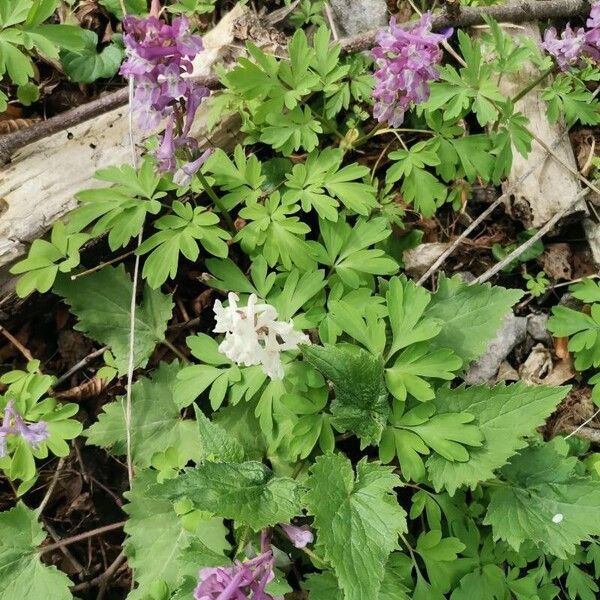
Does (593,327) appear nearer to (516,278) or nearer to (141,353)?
(516,278)

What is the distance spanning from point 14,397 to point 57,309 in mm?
604

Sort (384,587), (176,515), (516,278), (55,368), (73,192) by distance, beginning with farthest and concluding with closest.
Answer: (516,278)
(55,368)
(73,192)
(176,515)
(384,587)

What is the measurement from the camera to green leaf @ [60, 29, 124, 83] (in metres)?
3.51

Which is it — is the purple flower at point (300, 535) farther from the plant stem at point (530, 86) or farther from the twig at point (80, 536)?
the plant stem at point (530, 86)

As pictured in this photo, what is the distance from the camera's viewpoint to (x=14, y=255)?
293 cm

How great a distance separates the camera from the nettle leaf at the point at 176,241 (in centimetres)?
278

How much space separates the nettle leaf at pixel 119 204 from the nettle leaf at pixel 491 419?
155cm

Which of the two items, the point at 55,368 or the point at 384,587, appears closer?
the point at 384,587

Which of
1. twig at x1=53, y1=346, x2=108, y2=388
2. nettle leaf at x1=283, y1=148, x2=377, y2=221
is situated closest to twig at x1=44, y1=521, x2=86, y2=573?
twig at x1=53, y1=346, x2=108, y2=388

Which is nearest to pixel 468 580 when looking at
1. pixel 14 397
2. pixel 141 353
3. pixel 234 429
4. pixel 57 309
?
pixel 234 429

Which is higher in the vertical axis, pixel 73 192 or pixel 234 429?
pixel 73 192

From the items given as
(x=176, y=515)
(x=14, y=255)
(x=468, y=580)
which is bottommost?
(x=468, y=580)

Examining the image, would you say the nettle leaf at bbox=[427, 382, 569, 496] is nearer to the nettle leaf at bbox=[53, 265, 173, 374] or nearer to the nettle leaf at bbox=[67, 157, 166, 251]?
the nettle leaf at bbox=[53, 265, 173, 374]

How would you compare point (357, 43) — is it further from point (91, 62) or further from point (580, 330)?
point (580, 330)
